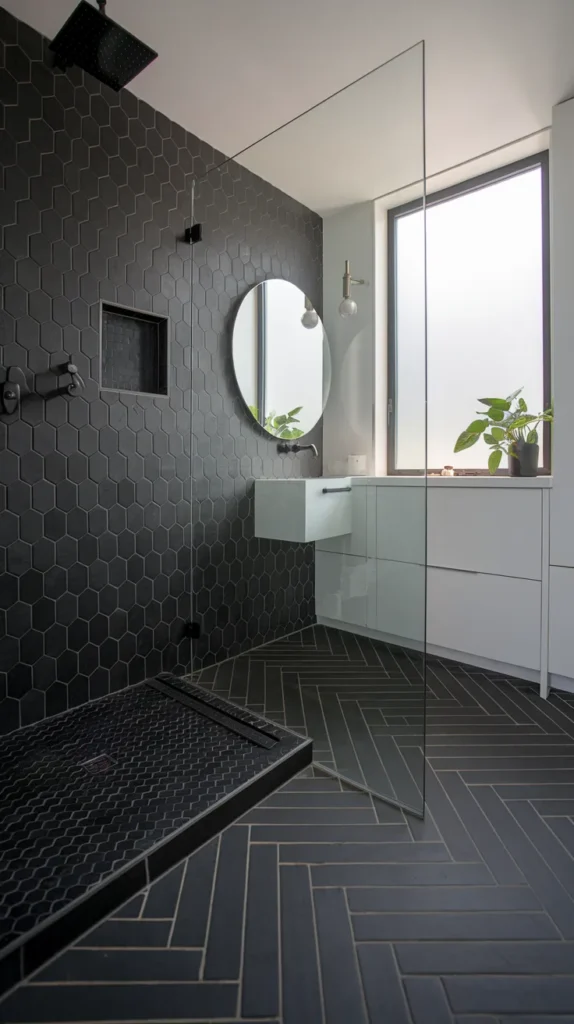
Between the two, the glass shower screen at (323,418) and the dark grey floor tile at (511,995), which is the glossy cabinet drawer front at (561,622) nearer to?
the glass shower screen at (323,418)

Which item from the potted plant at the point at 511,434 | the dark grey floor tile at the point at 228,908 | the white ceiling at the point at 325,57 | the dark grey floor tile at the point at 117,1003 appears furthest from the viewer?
the potted plant at the point at 511,434

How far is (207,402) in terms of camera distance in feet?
8.73

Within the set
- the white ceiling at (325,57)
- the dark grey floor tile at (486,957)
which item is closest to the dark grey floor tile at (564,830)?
the dark grey floor tile at (486,957)

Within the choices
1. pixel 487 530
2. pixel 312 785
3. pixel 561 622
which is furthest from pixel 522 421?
pixel 312 785

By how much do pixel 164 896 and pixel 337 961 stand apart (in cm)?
44

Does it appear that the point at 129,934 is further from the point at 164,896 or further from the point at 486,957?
the point at 486,957

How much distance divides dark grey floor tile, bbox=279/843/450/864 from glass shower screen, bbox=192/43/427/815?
16cm

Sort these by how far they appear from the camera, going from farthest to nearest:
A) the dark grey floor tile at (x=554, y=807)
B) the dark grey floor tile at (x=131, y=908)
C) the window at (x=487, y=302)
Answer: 1. the window at (x=487, y=302)
2. the dark grey floor tile at (x=554, y=807)
3. the dark grey floor tile at (x=131, y=908)

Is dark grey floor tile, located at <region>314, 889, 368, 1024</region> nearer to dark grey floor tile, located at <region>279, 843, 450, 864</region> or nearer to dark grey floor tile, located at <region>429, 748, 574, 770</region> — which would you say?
dark grey floor tile, located at <region>279, 843, 450, 864</region>

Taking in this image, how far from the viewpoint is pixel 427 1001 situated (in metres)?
1.02

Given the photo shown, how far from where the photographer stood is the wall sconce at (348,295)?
2178 mm

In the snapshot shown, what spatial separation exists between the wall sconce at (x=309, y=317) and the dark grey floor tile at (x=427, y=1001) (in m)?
2.24

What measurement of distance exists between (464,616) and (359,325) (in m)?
1.56

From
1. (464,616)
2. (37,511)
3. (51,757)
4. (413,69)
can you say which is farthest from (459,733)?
(413,69)
